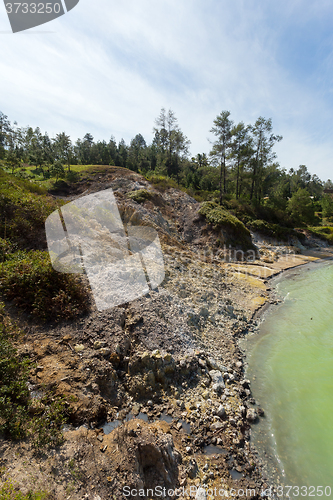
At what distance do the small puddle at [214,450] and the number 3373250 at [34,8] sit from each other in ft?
33.1

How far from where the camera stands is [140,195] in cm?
1962

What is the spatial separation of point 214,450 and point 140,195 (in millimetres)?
18011

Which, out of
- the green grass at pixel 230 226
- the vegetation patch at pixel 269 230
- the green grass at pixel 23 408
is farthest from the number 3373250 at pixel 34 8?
the vegetation patch at pixel 269 230

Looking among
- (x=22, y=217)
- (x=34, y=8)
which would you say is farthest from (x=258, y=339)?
(x=34, y=8)

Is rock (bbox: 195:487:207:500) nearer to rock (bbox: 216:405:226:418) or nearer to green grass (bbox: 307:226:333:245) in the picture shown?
rock (bbox: 216:405:226:418)

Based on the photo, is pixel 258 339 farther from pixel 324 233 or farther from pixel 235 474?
pixel 324 233

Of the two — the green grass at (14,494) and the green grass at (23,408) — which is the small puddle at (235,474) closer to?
the green grass at (23,408)

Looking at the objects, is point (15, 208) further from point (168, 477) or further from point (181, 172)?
point (181, 172)

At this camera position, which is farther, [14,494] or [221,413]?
[221,413]

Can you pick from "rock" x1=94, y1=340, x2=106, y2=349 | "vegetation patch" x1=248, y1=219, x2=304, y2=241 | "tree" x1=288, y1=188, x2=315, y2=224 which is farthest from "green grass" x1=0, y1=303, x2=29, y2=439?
"tree" x1=288, y1=188, x2=315, y2=224

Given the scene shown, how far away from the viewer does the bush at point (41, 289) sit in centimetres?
568

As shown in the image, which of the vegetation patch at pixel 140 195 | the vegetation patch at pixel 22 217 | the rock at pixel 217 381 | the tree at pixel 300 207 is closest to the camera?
the rock at pixel 217 381

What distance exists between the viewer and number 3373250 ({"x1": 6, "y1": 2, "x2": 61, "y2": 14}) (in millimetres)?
4527

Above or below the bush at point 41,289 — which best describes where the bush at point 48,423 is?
below
